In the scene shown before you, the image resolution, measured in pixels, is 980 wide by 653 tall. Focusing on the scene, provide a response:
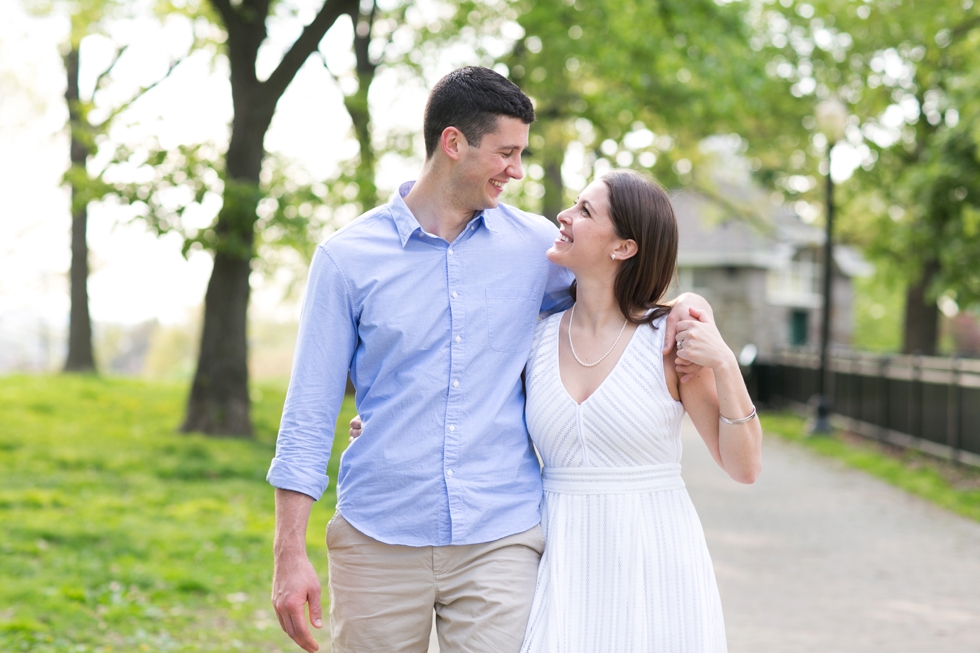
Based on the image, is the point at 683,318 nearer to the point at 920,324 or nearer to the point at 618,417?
the point at 618,417

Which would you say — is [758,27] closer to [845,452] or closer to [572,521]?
[845,452]

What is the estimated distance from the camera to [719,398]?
2.64 meters

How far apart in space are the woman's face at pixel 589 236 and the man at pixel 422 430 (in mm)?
203

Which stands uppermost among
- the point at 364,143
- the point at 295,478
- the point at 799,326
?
the point at 364,143

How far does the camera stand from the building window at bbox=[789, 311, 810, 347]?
40406mm

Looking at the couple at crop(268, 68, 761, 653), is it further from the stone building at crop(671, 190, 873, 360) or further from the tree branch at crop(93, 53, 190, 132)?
the stone building at crop(671, 190, 873, 360)

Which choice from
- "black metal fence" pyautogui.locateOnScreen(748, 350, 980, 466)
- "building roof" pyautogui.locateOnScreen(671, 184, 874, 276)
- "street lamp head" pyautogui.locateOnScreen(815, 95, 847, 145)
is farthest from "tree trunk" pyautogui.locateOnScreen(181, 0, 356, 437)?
"building roof" pyautogui.locateOnScreen(671, 184, 874, 276)

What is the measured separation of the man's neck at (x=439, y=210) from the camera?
9.33 ft

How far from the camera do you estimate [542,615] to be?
2662 millimetres

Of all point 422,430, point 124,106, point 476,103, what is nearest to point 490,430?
point 422,430

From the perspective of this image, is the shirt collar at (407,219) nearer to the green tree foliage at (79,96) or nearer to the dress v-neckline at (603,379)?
the dress v-neckline at (603,379)

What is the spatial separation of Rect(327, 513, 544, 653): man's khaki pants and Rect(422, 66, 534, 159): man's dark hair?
43.2 inches

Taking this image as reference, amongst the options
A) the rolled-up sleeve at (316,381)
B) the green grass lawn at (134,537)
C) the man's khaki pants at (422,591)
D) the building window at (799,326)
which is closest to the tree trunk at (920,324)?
the green grass lawn at (134,537)

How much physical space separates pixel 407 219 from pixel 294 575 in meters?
0.98
